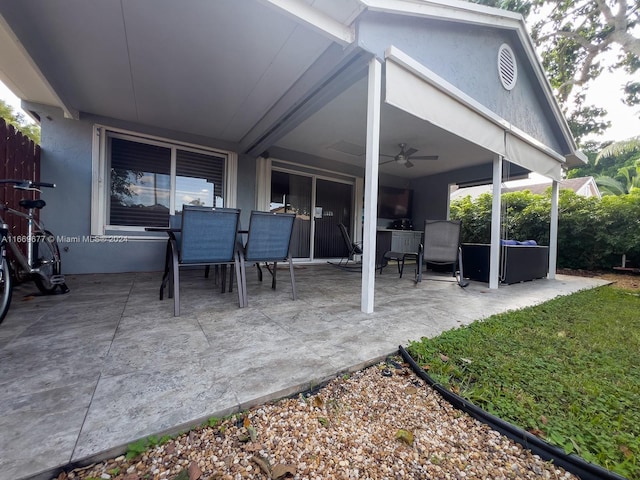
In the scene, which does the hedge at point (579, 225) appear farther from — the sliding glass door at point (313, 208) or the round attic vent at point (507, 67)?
the sliding glass door at point (313, 208)

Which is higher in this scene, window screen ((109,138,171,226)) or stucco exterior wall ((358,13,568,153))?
stucco exterior wall ((358,13,568,153))

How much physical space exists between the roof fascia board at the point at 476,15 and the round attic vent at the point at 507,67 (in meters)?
0.25

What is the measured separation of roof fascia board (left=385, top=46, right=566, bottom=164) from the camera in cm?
246

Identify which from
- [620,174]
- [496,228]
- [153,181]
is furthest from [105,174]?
[620,174]

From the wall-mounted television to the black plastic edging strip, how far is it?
629 centimetres

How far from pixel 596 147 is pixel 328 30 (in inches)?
839

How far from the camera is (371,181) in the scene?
8.02 feet

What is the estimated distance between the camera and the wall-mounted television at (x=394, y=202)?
733 centimetres

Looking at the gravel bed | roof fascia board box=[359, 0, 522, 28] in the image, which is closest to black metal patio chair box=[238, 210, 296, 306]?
the gravel bed

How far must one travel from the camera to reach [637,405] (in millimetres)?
1204

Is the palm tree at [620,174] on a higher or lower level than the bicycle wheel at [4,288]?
higher

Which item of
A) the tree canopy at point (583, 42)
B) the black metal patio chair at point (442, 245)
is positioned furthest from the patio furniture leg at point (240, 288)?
the tree canopy at point (583, 42)

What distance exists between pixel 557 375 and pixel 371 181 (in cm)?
183

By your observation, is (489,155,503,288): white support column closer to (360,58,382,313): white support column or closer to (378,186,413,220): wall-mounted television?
(360,58,382,313): white support column
